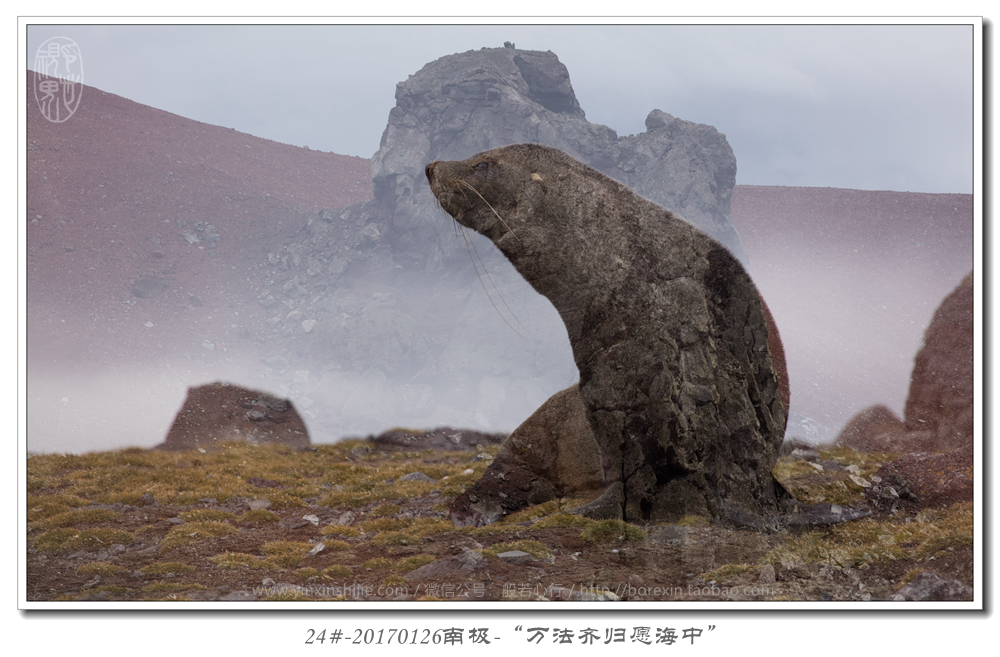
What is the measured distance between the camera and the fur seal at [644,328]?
768cm

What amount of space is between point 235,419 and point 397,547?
35.5 ft

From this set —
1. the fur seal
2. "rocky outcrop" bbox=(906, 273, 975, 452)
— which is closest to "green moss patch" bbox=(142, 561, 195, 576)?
the fur seal

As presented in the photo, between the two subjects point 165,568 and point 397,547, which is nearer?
point 165,568

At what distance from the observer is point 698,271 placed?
8172 millimetres

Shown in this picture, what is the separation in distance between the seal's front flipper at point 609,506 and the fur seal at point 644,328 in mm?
18

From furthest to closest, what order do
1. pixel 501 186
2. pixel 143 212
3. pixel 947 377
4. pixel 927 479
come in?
pixel 143 212, pixel 927 479, pixel 947 377, pixel 501 186

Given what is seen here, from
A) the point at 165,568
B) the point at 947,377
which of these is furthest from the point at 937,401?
the point at 165,568

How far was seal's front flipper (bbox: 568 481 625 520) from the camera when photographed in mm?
7715

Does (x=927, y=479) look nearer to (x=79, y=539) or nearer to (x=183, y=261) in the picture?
(x=79, y=539)

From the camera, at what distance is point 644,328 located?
783 centimetres

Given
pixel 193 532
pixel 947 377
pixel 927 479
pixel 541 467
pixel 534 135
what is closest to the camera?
pixel 193 532

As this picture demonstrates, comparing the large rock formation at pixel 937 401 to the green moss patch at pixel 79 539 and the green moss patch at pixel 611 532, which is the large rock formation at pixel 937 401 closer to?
the green moss patch at pixel 611 532

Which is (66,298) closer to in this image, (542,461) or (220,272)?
(542,461)

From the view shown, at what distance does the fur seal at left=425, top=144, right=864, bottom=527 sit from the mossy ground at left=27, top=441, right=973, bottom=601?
2.02ft
